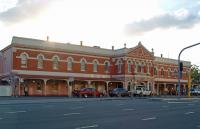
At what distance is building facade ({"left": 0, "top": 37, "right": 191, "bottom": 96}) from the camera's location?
5269 centimetres

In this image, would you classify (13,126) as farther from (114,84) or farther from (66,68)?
(114,84)

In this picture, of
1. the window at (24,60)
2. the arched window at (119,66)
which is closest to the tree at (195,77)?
the arched window at (119,66)

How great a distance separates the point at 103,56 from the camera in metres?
64.9

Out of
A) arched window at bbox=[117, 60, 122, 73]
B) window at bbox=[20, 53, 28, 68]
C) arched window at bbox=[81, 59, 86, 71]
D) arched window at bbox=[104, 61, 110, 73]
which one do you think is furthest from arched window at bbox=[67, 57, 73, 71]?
arched window at bbox=[117, 60, 122, 73]

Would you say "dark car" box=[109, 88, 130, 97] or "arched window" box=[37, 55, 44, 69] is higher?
"arched window" box=[37, 55, 44, 69]

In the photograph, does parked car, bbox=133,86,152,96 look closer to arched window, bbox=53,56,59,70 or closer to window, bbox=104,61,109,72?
window, bbox=104,61,109,72

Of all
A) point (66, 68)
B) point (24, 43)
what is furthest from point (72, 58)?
point (24, 43)

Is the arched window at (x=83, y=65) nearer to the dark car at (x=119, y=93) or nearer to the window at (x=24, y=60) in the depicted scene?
the dark car at (x=119, y=93)

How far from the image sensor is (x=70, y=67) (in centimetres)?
5919

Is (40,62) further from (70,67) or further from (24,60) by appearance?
(70,67)

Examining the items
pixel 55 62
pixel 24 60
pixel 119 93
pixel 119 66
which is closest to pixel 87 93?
pixel 119 93

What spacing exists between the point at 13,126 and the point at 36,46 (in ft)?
136

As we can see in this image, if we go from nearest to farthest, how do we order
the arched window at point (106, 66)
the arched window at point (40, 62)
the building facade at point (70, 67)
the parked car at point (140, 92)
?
the building facade at point (70, 67) → the arched window at point (40, 62) → the parked car at point (140, 92) → the arched window at point (106, 66)

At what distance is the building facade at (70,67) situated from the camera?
52.7 meters
